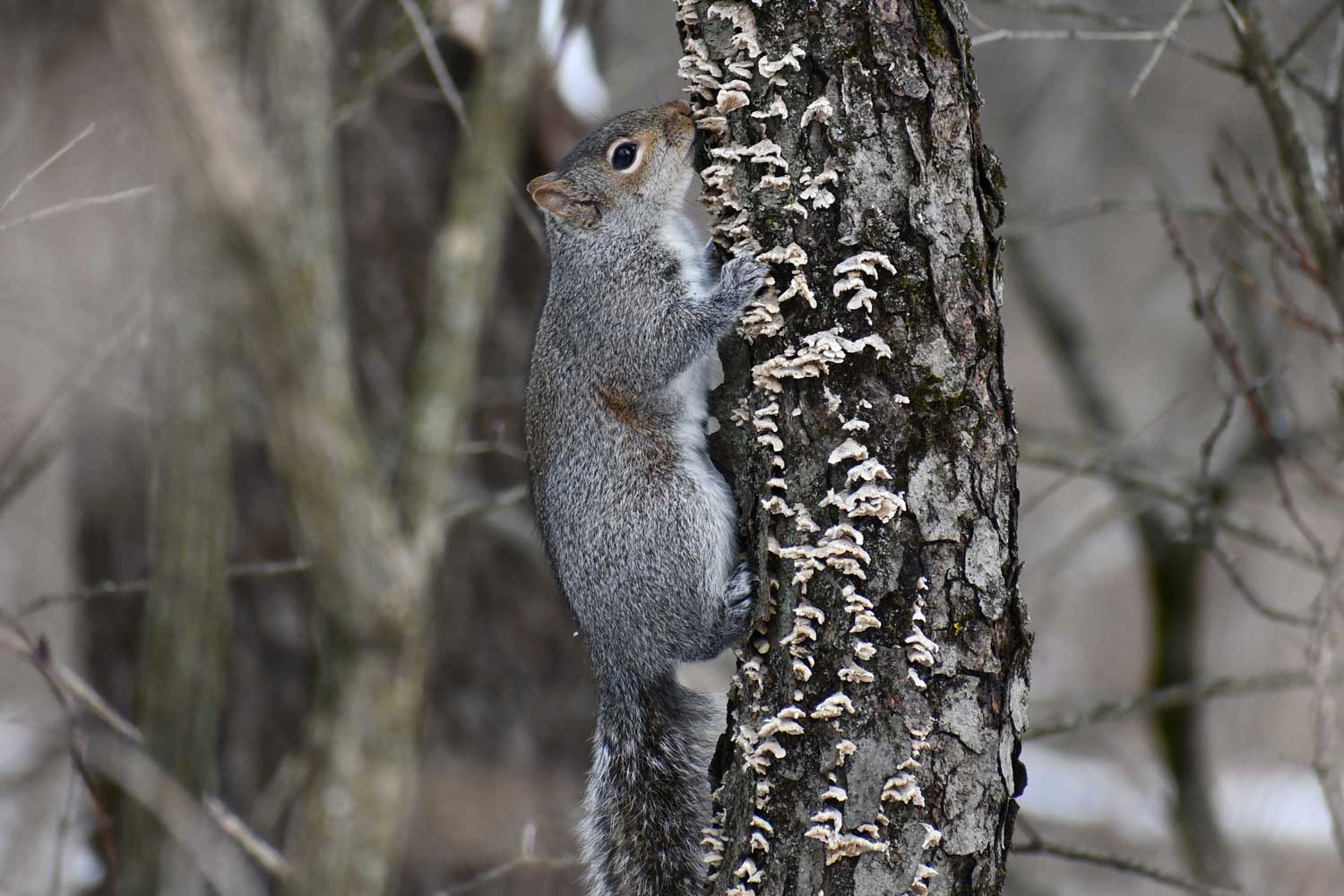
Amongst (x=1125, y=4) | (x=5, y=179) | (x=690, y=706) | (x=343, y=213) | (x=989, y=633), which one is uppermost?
(x=1125, y=4)

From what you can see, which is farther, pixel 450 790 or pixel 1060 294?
pixel 1060 294

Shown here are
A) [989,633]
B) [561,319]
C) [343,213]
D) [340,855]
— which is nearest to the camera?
[340,855]

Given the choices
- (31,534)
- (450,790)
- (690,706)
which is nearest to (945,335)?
(690,706)

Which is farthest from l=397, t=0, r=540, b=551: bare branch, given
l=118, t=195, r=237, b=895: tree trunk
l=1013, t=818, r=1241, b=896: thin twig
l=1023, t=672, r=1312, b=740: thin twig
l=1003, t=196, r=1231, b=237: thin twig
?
l=1003, t=196, r=1231, b=237: thin twig

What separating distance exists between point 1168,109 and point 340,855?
7.64 meters

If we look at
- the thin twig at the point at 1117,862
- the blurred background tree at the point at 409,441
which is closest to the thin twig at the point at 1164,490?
the blurred background tree at the point at 409,441

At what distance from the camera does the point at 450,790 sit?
316 centimetres

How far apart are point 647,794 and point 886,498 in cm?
74

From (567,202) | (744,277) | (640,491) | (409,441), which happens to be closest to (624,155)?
(567,202)

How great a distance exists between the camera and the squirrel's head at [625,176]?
7.89 ft

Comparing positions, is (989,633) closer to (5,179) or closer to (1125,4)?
(5,179)

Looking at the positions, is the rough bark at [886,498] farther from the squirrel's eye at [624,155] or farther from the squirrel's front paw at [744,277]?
the squirrel's eye at [624,155]

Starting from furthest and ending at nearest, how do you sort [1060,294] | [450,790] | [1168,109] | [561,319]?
[1168,109] → [1060,294] → [450,790] → [561,319]

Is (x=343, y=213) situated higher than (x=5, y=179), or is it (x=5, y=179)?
(x=343, y=213)
